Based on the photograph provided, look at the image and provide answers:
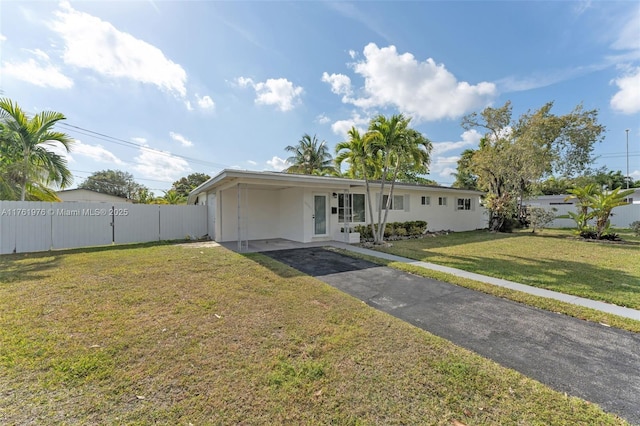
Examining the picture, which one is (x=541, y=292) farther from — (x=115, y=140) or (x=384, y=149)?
(x=115, y=140)

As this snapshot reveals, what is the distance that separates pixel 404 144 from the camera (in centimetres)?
995

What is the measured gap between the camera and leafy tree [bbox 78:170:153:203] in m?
40.5

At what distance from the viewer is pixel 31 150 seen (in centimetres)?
987

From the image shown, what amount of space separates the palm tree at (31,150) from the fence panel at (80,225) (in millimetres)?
1368

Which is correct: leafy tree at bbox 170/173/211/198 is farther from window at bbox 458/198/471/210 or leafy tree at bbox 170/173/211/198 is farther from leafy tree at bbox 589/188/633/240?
leafy tree at bbox 589/188/633/240

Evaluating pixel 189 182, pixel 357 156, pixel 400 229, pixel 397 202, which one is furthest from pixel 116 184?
pixel 400 229

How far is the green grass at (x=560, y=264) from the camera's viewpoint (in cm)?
532

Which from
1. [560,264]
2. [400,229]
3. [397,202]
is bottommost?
[560,264]

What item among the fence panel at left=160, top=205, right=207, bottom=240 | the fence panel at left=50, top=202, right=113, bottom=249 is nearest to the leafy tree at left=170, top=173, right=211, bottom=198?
the fence panel at left=160, top=205, right=207, bottom=240

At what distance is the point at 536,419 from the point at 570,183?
811 inches

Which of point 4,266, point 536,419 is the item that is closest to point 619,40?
point 536,419

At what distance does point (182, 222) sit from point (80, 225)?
3750mm

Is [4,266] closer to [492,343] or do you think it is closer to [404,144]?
[492,343]

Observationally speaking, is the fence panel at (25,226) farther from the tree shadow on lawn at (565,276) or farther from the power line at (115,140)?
the tree shadow on lawn at (565,276)
